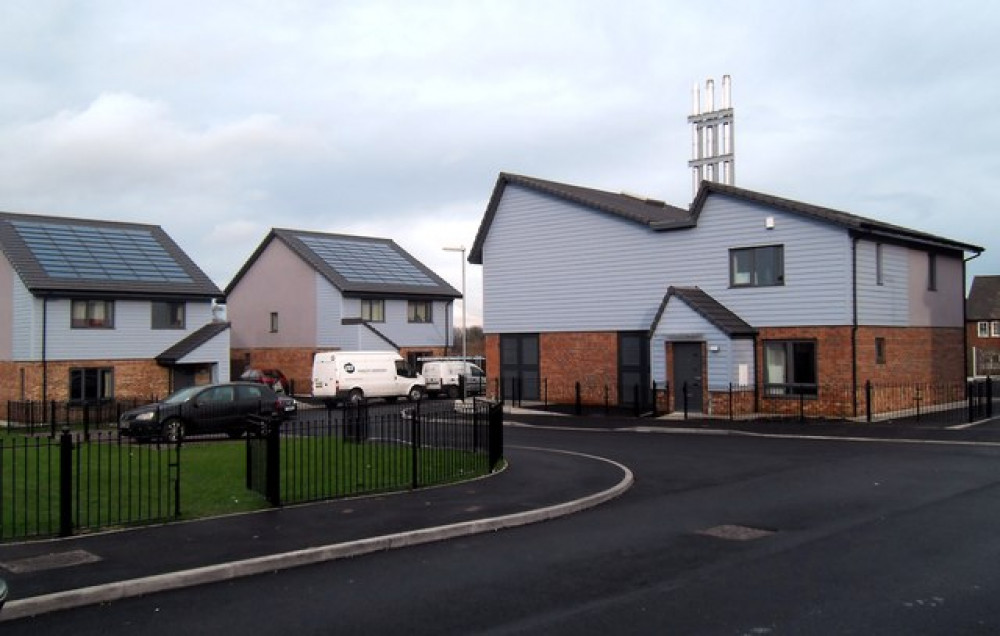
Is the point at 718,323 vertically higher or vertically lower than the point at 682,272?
lower

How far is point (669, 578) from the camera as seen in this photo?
8133 mm

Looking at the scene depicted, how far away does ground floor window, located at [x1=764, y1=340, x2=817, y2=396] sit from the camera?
25.9 metres

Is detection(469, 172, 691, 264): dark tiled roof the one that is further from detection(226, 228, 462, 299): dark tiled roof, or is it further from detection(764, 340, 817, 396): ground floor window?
detection(226, 228, 462, 299): dark tiled roof

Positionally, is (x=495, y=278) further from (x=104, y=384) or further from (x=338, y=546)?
(x=338, y=546)

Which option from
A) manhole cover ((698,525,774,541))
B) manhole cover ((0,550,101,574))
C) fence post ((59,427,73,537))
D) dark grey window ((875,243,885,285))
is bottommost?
manhole cover ((698,525,774,541))

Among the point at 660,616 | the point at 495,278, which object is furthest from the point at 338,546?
the point at 495,278

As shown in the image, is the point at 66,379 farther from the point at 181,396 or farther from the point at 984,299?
the point at 984,299

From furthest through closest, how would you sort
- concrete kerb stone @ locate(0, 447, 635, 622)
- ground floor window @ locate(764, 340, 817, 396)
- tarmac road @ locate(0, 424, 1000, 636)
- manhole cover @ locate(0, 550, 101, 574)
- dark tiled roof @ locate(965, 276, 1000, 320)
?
1. dark tiled roof @ locate(965, 276, 1000, 320)
2. ground floor window @ locate(764, 340, 817, 396)
3. manhole cover @ locate(0, 550, 101, 574)
4. concrete kerb stone @ locate(0, 447, 635, 622)
5. tarmac road @ locate(0, 424, 1000, 636)

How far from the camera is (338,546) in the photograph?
30.6 ft

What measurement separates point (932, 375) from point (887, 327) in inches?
171

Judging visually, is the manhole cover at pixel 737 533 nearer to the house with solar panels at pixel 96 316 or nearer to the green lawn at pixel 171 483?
the green lawn at pixel 171 483

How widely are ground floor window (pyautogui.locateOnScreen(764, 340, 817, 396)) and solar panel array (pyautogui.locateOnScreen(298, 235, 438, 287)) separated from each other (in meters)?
27.1

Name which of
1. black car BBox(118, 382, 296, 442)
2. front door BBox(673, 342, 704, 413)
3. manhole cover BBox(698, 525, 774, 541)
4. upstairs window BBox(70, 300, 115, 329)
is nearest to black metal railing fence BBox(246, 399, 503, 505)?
manhole cover BBox(698, 525, 774, 541)

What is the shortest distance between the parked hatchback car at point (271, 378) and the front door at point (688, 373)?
A: 23.4 meters
